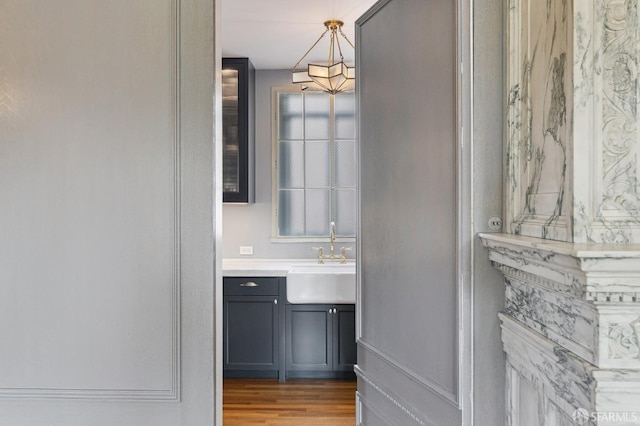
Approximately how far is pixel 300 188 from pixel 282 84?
0.90 meters

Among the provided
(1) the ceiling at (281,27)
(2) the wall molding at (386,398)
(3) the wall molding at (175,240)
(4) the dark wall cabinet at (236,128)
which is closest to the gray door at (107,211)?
(3) the wall molding at (175,240)

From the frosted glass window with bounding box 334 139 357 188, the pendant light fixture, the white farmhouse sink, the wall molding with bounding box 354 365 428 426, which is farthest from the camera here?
the frosted glass window with bounding box 334 139 357 188

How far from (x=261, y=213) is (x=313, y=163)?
620 mm

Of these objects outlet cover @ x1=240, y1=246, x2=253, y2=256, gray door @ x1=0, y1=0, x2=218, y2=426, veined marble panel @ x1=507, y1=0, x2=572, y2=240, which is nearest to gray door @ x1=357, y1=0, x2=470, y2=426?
veined marble panel @ x1=507, y1=0, x2=572, y2=240

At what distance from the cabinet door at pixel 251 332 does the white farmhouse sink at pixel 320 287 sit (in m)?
0.19

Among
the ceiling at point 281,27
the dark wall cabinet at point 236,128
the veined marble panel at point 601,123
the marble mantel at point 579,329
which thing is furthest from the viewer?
the dark wall cabinet at point 236,128

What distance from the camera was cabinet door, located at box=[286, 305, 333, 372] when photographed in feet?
10.8

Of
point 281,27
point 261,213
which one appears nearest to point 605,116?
point 281,27

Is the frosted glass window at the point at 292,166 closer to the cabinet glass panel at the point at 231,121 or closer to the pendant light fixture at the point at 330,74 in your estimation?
the cabinet glass panel at the point at 231,121

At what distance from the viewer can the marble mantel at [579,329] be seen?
725 millimetres

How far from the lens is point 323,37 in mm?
3121

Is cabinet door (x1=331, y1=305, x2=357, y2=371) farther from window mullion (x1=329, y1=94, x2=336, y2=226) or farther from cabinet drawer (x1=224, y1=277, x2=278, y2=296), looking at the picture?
window mullion (x1=329, y1=94, x2=336, y2=226)

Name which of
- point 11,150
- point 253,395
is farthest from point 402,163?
point 253,395

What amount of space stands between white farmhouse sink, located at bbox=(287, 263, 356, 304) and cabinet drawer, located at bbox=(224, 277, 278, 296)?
0.14m
